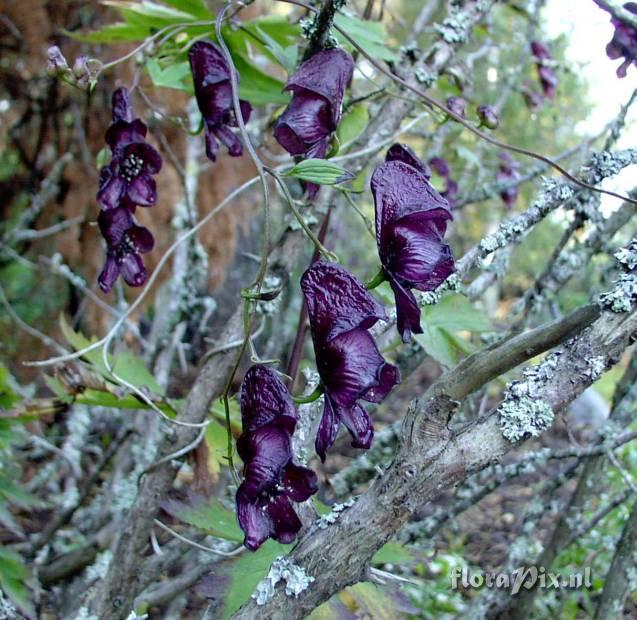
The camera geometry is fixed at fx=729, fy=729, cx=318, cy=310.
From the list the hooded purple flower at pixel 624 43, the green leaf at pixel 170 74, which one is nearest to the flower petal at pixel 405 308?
the hooded purple flower at pixel 624 43

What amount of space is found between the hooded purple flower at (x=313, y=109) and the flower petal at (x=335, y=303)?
201 millimetres

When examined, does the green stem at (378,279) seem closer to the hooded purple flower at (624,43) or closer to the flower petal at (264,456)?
the flower petal at (264,456)

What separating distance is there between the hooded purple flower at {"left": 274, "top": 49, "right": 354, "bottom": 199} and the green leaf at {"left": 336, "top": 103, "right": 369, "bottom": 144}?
40cm

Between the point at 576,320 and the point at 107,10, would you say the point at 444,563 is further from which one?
the point at 107,10

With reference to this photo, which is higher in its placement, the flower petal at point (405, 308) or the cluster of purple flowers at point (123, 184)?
the flower petal at point (405, 308)

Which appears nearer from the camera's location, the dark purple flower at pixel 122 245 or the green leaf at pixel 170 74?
the dark purple flower at pixel 122 245

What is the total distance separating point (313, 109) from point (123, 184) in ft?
1.04

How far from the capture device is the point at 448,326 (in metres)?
1.11

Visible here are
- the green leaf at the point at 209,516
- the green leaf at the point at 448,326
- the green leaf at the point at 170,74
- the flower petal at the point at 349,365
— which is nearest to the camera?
the flower petal at the point at 349,365

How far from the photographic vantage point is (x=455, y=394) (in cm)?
67

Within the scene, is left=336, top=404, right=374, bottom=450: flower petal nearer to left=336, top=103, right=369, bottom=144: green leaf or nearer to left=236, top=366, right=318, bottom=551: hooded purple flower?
left=236, top=366, right=318, bottom=551: hooded purple flower

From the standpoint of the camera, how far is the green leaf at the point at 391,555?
0.97m

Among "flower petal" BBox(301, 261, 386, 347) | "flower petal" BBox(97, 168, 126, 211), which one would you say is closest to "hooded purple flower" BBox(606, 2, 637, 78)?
"flower petal" BBox(301, 261, 386, 347)

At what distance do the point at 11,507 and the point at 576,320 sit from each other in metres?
2.23
